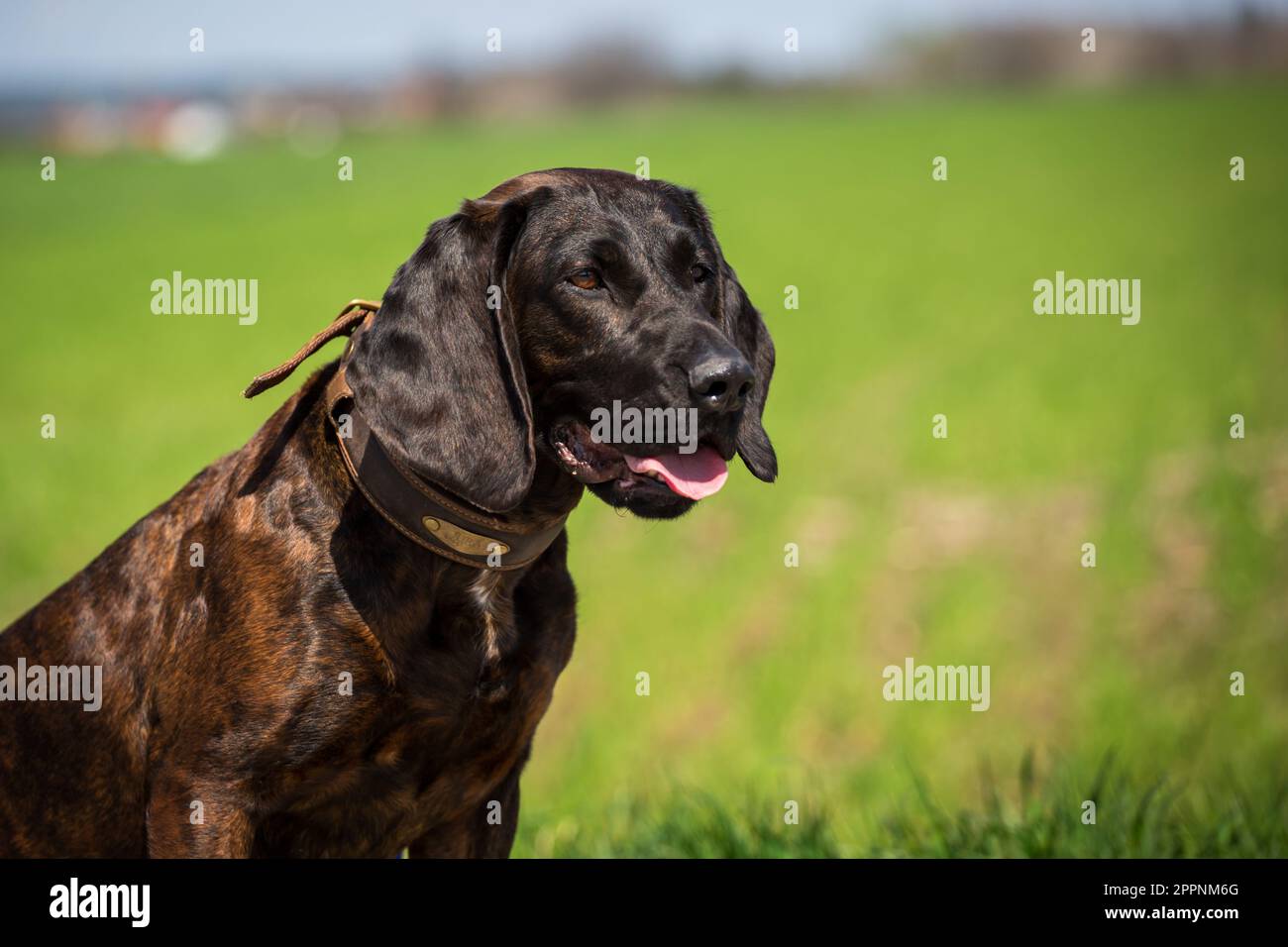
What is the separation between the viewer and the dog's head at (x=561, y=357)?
3146 mm

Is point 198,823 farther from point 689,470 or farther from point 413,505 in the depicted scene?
point 689,470

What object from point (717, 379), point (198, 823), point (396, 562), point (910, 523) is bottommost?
point (910, 523)

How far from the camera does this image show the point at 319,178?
46.8m

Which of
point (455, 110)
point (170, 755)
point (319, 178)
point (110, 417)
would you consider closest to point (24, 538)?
point (110, 417)

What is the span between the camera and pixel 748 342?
12.2 feet

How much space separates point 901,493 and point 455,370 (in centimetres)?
1046

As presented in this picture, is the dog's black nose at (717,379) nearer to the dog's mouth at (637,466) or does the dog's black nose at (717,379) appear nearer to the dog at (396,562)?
the dog at (396,562)
